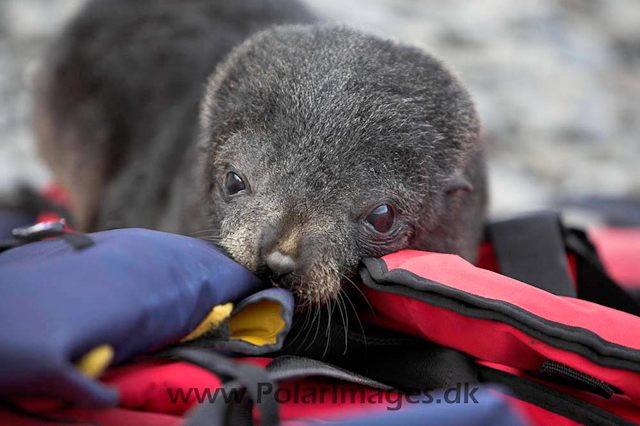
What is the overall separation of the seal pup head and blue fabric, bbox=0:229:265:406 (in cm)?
27

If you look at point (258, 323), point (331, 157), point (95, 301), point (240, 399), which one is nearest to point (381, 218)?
point (331, 157)

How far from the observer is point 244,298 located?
71.6 inches

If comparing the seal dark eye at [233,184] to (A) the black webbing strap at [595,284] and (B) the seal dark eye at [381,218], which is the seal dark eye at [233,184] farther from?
(A) the black webbing strap at [595,284]

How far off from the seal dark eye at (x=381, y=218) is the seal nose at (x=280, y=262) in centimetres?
36

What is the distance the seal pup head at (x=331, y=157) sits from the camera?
199cm

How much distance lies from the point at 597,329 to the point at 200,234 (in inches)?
57.5

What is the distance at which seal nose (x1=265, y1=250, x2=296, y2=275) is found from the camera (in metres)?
1.89

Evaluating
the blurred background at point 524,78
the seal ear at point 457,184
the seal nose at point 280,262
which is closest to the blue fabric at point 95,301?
the seal nose at point 280,262

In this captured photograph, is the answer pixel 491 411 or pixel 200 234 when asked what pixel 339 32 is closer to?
pixel 200 234

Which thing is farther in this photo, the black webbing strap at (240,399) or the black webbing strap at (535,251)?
the black webbing strap at (535,251)

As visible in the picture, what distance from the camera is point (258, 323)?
1.78 m

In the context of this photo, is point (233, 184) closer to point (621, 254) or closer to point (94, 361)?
point (94, 361)

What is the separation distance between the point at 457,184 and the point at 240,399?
51.4 inches

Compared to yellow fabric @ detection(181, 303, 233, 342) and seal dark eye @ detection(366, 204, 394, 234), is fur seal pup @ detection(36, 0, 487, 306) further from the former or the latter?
yellow fabric @ detection(181, 303, 233, 342)
